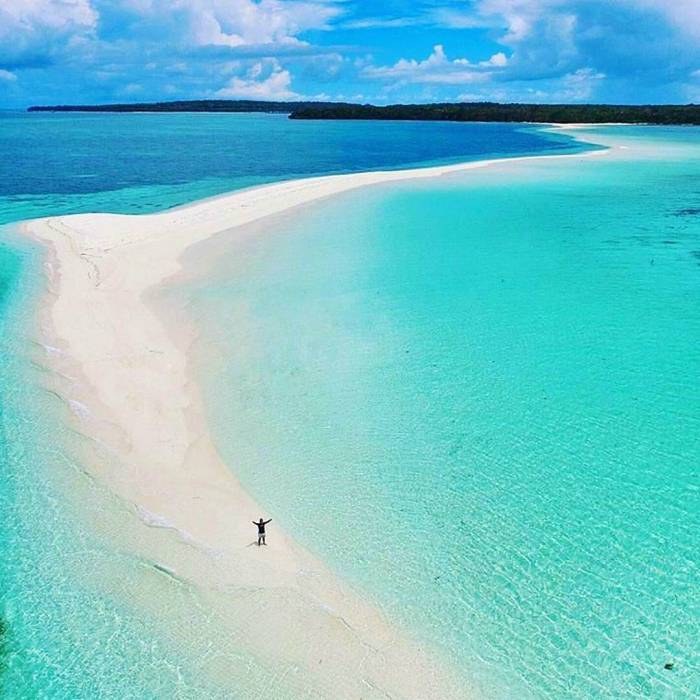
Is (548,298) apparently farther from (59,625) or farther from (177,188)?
(177,188)

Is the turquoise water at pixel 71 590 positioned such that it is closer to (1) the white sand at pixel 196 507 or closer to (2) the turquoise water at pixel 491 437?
(1) the white sand at pixel 196 507

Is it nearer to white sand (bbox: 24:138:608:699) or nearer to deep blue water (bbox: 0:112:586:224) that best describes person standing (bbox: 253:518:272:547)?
white sand (bbox: 24:138:608:699)

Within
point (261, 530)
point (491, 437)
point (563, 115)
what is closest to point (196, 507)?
point (261, 530)

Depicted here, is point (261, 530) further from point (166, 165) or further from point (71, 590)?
point (166, 165)

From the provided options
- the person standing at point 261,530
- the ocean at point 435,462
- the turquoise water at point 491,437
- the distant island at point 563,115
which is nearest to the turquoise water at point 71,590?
the ocean at point 435,462

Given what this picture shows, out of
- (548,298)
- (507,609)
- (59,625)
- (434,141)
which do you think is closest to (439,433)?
(507,609)

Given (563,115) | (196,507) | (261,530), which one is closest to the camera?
(261,530)
